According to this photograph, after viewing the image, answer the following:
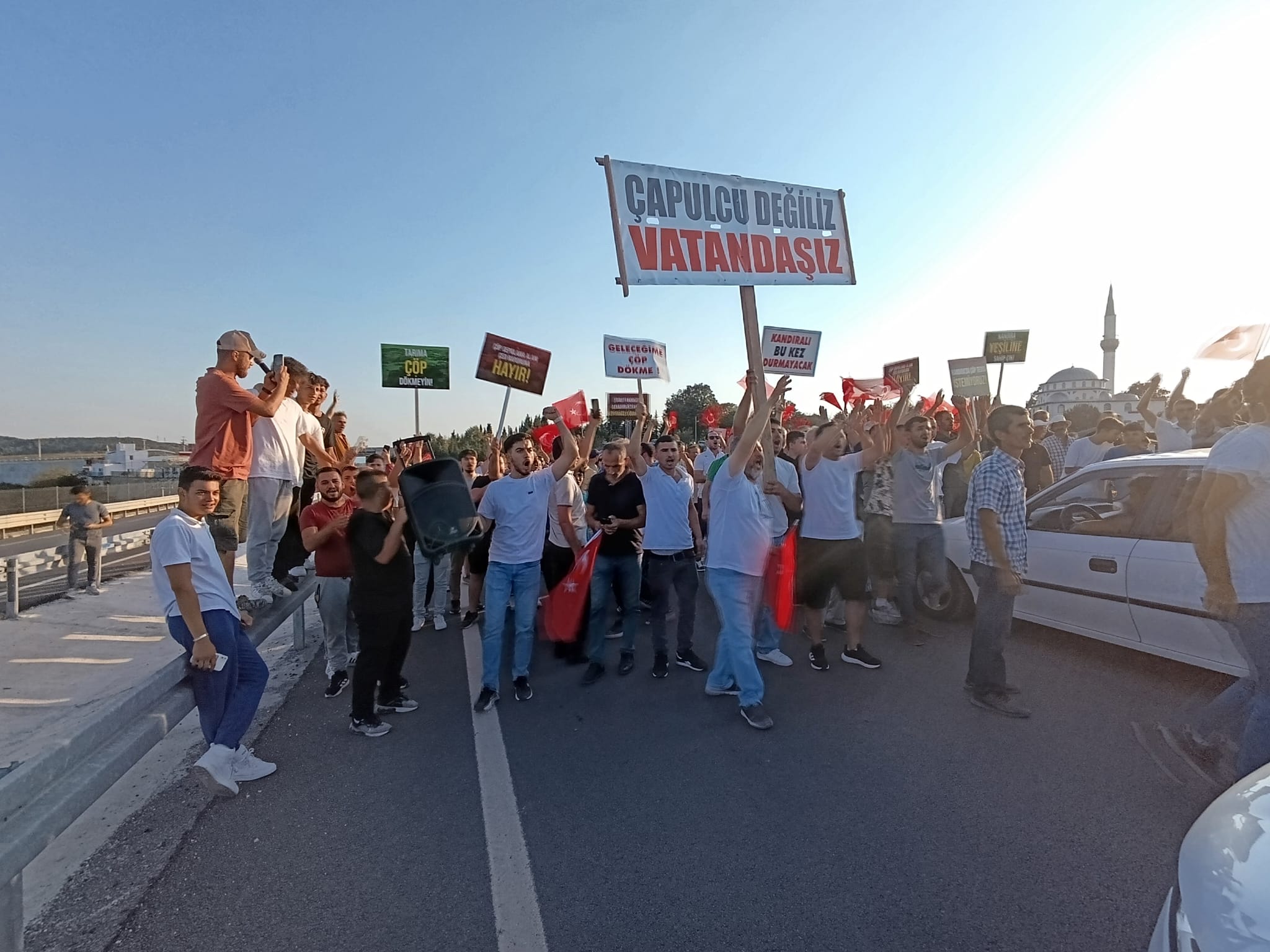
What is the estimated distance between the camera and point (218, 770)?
3525 mm

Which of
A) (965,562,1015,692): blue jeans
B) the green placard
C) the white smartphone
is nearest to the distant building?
the green placard

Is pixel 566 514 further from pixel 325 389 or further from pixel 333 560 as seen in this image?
pixel 325 389

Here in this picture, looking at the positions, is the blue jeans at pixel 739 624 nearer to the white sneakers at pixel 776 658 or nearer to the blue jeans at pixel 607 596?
the white sneakers at pixel 776 658

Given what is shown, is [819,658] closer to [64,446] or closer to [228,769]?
[228,769]

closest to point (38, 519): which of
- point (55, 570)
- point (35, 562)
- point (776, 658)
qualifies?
point (55, 570)

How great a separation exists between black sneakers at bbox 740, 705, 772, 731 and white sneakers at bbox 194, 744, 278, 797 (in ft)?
9.17

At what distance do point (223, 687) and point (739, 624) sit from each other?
3023 millimetres

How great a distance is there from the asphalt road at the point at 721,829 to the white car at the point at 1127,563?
0.41m

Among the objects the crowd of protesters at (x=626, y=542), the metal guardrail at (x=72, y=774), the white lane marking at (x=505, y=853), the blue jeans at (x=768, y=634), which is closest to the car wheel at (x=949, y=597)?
the crowd of protesters at (x=626, y=542)

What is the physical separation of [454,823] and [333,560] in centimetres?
283

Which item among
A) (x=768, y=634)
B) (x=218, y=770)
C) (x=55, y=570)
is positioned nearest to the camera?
(x=218, y=770)

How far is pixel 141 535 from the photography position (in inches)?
807

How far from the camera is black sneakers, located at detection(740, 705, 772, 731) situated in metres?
4.26

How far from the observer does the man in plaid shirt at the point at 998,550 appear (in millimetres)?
4359
